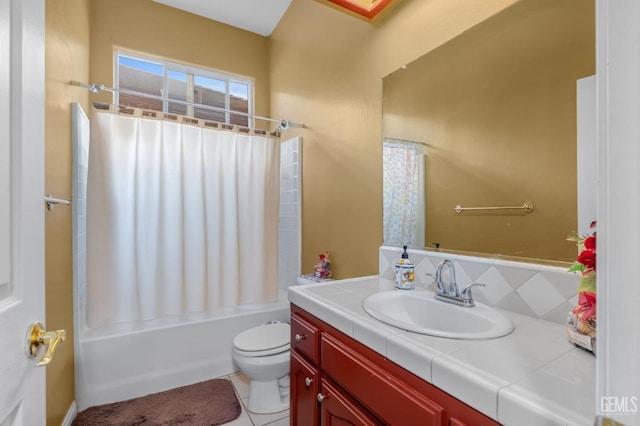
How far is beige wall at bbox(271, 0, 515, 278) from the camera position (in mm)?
1431

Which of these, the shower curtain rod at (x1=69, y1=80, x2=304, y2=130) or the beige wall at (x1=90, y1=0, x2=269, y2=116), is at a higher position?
the beige wall at (x1=90, y1=0, x2=269, y2=116)

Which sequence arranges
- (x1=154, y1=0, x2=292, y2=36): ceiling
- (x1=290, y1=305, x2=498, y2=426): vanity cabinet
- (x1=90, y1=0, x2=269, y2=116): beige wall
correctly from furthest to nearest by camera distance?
1. (x1=154, y1=0, x2=292, y2=36): ceiling
2. (x1=90, y1=0, x2=269, y2=116): beige wall
3. (x1=290, y1=305, x2=498, y2=426): vanity cabinet

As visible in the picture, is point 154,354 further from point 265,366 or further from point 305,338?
point 305,338

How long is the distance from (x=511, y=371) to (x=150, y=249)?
7.02 feet

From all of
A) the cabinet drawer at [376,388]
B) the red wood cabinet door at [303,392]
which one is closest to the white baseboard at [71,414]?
the red wood cabinet door at [303,392]

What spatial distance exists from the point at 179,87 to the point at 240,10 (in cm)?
95

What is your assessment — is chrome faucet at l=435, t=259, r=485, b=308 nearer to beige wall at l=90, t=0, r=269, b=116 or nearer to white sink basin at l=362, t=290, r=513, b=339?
white sink basin at l=362, t=290, r=513, b=339

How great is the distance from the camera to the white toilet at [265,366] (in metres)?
1.65

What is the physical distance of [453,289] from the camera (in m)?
1.09

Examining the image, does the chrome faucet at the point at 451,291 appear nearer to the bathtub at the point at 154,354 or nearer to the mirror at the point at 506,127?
the mirror at the point at 506,127

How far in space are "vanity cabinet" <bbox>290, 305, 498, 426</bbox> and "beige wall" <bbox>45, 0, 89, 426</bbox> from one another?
1.16 metres

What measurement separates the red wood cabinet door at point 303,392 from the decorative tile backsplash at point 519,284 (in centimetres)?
64

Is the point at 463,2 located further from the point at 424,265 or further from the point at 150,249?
the point at 150,249

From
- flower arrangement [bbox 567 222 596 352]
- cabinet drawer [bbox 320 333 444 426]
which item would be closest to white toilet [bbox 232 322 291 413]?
cabinet drawer [bbox 320 333 444 426]
